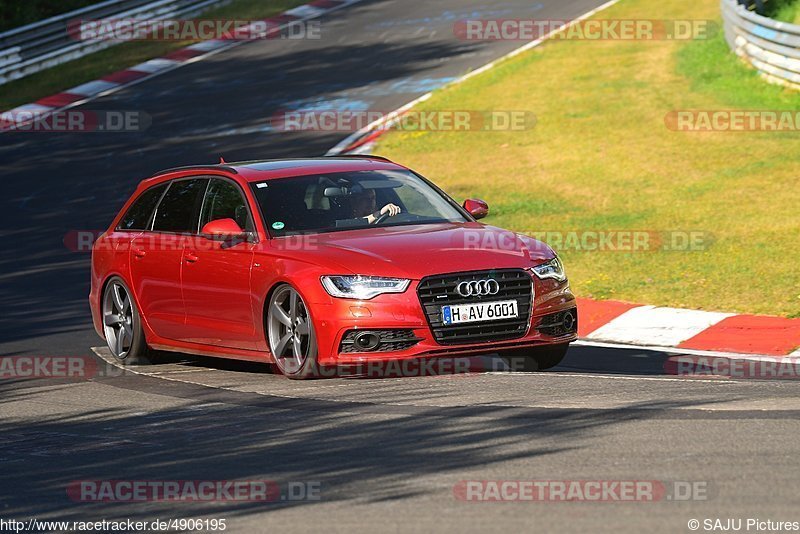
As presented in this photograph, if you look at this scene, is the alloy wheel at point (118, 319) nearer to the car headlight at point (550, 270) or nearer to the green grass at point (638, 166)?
the car headlight at point (550, 270)

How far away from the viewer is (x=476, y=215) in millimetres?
11180

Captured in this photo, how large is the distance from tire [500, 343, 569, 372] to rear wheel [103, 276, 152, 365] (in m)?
3.04

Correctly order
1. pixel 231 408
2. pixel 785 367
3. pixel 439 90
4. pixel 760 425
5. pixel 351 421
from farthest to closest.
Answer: pixel 439 90 → pixel 785 367 → pixel 231 408 → pixel 351 421 → pixel 760 425

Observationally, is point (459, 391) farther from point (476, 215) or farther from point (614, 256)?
point (614, 256)

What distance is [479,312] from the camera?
960 centimetres

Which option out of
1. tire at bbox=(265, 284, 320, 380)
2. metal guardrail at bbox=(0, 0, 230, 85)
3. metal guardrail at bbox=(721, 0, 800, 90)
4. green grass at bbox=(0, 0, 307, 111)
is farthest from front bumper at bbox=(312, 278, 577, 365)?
metal guardrail at bbox=(0, 0, 230, 85)

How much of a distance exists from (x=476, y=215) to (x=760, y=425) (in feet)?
13.2

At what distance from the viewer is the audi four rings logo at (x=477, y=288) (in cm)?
957

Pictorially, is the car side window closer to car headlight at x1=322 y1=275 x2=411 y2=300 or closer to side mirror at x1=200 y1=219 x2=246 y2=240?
side mirror at x1=200 y1=219 x2=246 y2=240

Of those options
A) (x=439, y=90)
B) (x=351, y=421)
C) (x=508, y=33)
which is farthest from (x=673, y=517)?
(x=508, y=33)

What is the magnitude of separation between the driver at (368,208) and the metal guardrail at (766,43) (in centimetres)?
1291

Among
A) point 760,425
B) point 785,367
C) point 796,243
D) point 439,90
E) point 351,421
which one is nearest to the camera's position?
point 760,425

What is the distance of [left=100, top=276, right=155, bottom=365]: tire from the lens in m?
11.6

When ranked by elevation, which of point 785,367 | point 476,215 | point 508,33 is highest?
point 508,33
